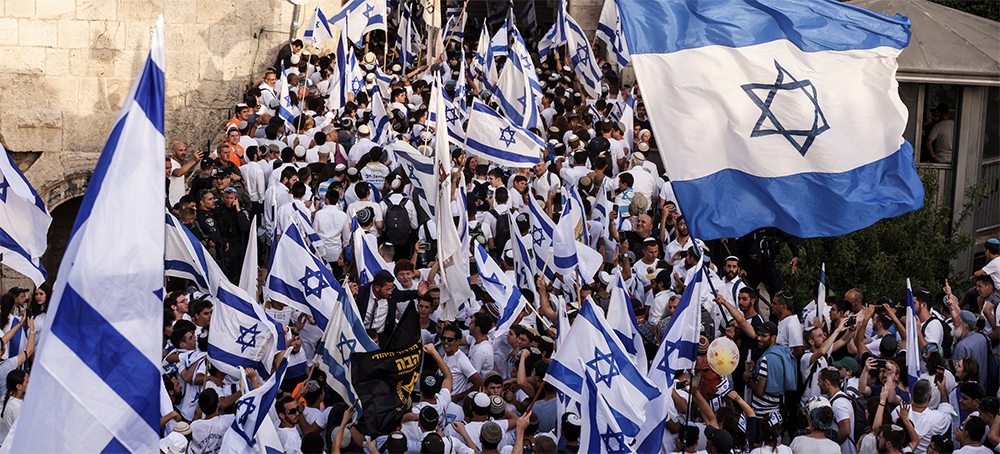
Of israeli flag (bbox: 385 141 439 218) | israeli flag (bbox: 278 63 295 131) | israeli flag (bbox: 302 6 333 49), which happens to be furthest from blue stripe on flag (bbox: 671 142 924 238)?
israeli flag (bbox: 302 6 333 49)

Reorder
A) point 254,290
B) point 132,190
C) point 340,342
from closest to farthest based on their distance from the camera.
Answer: point 132,190 < point 340,342 < point 254,290

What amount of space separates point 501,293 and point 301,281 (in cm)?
179

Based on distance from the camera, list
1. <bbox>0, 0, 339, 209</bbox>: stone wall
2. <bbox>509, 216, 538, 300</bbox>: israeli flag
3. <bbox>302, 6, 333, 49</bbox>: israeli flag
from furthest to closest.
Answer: <bbox>302, 6, 333, 49</bbox>: israeli flag, <bbox>0, 0, 339, 209</bbox>: stone wall, <bbox>509, 216, 538, 300</bbox>: israeli flag

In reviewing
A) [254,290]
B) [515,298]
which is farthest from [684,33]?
[254,290]

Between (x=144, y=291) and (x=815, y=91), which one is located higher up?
(x=815, y=91)

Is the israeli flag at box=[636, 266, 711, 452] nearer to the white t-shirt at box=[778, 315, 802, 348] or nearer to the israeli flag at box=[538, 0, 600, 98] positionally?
the white t-shirt at box=[778, 315, 802, 348]

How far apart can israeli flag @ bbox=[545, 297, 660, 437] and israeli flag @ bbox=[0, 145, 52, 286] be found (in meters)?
4.72

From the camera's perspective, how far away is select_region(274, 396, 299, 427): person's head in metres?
7.55

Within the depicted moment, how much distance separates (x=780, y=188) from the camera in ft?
21.1

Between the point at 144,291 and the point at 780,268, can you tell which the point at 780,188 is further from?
the point at 780,268

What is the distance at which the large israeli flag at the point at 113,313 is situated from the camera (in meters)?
4.25

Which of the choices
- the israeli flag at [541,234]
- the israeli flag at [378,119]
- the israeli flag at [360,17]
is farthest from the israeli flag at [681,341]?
the israeli flag at [360,17]

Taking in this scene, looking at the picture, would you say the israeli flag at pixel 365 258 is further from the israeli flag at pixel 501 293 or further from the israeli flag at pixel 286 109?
the israeli flag at pixel 286 109

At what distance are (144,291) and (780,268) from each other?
10963 mm
